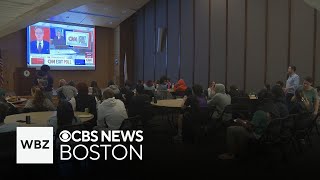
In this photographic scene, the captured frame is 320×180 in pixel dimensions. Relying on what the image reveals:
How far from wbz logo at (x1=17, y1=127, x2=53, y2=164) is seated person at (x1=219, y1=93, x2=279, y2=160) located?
2558mm

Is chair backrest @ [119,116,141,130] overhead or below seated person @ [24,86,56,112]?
below

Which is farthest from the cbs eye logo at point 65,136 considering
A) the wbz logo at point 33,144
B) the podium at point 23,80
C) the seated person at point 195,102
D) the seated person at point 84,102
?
the podium at point 23,80

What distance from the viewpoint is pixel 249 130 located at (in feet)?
15.9

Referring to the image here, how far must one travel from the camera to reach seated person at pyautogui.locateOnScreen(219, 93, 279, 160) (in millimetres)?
4617

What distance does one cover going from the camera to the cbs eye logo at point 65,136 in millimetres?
3764

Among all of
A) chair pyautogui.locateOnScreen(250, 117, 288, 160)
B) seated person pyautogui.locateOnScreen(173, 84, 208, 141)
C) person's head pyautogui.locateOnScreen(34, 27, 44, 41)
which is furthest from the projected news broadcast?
chair pyautogui.locateOnScreen(250, 117, 288, 160)

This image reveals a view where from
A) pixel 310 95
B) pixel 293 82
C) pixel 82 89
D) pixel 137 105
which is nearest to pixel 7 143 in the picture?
pixel 82 89

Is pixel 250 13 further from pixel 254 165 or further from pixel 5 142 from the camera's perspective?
pixel 5 142

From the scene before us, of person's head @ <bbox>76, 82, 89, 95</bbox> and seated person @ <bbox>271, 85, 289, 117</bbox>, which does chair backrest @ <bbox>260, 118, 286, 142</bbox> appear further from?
person's head @ <bbox>76, 82, 89, 95</bbox>

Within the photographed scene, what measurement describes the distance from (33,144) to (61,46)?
9.71m

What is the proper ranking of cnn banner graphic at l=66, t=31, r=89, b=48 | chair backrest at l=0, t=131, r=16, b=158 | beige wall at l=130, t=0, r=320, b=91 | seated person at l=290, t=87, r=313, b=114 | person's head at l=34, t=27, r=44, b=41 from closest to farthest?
chair backrest at l=0, t=131, r=16, b=158, seated person at l=290, t=87, r=313, b=114, beige wall at l=130, t=0, r=320, b=91, person's head at l=34, t=27, r=44, b=41, cnn banner graphic at l=66, t=31, r=89, b=48

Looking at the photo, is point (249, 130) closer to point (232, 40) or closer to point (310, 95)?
point (310, 95)

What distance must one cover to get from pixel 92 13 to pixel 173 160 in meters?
9.24

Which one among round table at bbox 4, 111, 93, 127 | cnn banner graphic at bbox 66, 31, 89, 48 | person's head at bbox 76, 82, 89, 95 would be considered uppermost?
cnn banner graphic at bbox 66, 31, 89, 48
